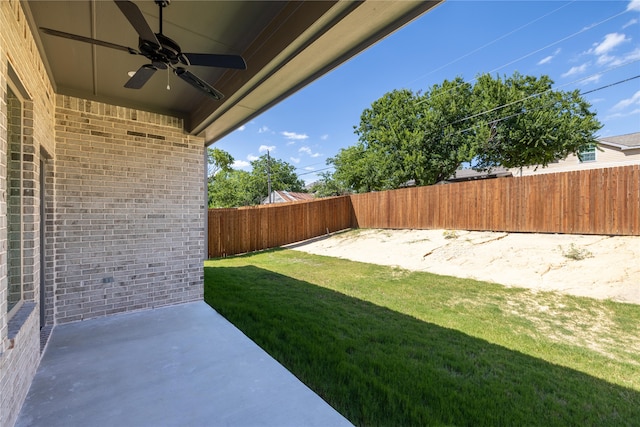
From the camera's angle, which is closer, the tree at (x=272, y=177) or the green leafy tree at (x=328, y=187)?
the green leafy tree at (x=328, y=187)

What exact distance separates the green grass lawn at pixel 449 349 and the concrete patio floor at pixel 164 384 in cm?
26

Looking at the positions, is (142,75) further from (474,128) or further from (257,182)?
(257,182)

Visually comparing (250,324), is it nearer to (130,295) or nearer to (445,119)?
(130,295)

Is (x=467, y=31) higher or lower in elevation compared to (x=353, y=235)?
higher

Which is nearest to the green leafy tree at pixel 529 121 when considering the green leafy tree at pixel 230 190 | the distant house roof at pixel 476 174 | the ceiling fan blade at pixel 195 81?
the distant house roof at pixel 476 174

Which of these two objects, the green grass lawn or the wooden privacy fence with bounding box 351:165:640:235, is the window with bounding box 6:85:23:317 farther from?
the wooden privacy fence with bounding box 351:165:640:235

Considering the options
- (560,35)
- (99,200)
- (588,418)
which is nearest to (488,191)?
(560,35)

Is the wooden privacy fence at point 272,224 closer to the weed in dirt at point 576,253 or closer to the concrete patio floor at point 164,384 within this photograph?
the concrete patio floor at point 164,384

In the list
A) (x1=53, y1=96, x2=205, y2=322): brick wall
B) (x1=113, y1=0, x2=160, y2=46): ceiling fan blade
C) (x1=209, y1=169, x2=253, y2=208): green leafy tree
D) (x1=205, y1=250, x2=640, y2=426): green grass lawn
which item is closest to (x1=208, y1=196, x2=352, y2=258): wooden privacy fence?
(x1=205, y1=250, x2=640, y2=426): green grass lawn

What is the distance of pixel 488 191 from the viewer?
9242mm

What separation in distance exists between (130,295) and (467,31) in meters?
15.3

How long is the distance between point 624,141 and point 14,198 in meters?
25.4

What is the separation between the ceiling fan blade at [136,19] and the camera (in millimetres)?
1712

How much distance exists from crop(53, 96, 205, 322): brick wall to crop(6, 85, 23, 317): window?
1.53 m
